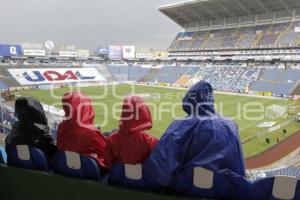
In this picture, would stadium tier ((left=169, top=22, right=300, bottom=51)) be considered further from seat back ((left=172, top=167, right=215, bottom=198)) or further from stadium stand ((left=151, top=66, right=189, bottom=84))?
seat back ((left=172, top=167, right=215, bottom=198))

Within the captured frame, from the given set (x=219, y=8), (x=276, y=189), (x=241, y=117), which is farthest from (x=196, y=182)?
(x=219, y=8)

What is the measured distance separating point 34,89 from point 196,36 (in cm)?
1883

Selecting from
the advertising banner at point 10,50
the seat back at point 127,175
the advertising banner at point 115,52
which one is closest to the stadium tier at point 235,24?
the advertising banner at point 115,52

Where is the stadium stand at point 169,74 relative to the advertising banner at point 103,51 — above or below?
below

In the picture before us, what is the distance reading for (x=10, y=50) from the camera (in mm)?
30531

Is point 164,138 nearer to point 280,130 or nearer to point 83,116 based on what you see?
point 83,116

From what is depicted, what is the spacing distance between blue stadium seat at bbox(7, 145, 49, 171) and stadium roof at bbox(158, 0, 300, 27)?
28.0 metres

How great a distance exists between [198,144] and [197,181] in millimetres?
177

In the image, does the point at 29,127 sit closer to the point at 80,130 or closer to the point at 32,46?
the point at 80,130

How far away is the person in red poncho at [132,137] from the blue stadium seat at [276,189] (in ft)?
1.70

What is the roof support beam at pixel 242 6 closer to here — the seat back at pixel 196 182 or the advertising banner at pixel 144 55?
the advertising banner at pixel 144 55

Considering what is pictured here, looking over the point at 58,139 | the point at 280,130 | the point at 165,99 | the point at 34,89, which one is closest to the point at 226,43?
the point at 165,99

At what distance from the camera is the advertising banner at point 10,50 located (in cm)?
2952

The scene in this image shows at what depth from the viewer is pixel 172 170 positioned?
1.55 metres
